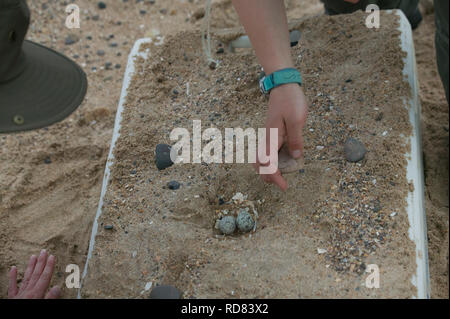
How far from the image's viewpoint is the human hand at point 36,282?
1.64 m

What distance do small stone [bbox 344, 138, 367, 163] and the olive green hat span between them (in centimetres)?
126

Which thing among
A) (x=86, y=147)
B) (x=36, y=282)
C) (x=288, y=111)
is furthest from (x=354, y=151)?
(x=86, y=147)

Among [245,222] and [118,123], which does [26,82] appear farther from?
[245,222]

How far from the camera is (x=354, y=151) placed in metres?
1.68

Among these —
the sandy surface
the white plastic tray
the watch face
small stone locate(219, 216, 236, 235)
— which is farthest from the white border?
the watch face

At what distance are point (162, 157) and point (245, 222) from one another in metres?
0.51

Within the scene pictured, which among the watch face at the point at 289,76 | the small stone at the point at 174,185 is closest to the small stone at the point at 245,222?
the small stone at the point at 174,185

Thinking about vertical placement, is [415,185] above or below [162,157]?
below

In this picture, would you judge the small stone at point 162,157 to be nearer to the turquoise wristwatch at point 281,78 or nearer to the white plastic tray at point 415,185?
the white plastic tray at point 415,185

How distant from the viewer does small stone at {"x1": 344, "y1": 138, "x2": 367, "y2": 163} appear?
5.49 ft

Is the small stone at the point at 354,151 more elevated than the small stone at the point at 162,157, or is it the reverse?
the small stone at the point at 162,157

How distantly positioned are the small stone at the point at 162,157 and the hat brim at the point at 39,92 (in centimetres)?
47

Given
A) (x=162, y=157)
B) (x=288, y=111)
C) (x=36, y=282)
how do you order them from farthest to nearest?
(x=162, y=157)
(x=36, y=282)
(x=288, y=111)

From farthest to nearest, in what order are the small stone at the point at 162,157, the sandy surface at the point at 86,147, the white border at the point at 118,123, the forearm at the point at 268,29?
the sandy surface at the point at 86,147 → the small stone at the point at 162,157 → the white border at the point at 118,123 → the forearm at the point at 268,29
